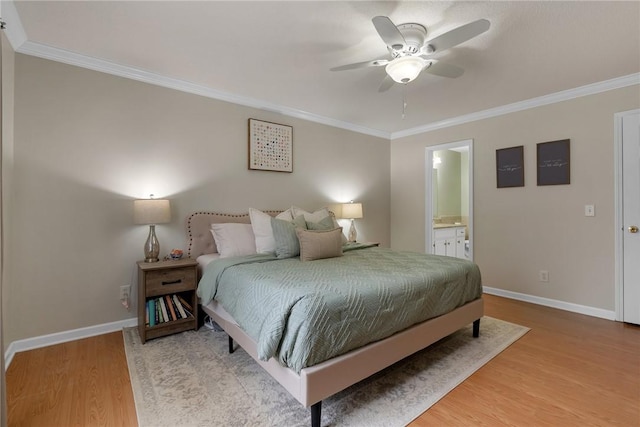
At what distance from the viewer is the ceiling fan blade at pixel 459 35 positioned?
1.67 metres

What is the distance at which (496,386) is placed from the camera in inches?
75.0

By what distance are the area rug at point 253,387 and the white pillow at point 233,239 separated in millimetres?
784

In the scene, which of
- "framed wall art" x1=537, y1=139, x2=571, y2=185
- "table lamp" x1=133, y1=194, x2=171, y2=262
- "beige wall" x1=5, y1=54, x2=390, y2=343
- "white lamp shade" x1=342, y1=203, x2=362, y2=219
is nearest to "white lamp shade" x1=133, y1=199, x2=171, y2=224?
"table lamp" x1=133, y1=194, x2=171, y2=262

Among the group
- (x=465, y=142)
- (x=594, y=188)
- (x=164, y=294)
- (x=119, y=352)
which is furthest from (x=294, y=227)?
(x=594, y=188)

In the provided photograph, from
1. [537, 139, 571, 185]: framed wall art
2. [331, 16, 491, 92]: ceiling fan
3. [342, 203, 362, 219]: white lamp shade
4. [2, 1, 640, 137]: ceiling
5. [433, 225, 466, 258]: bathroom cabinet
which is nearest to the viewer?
[331, 16, 491, 92]: ceiling fan

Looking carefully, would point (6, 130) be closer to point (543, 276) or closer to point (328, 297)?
point (328, 297)

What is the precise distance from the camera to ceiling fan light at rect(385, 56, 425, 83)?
2.09 metres

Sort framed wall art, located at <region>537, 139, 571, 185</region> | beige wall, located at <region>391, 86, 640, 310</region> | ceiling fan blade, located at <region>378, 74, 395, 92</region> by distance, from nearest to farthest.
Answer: ceiling fan blade, located at <region>378, 74, 395, 92</region>
beige wall, located at <region>391, 86, 640, 310</region>
framed wall art, located at <region>537, 139, 571, 185</region>

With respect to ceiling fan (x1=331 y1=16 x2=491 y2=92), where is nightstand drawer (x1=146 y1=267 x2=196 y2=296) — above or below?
below

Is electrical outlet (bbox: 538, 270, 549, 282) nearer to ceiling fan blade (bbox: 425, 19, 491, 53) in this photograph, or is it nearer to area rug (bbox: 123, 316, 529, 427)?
area rug (bbox: 123, 316, 529, 427)

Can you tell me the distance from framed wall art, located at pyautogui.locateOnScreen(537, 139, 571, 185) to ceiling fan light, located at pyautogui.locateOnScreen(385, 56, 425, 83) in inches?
90.3

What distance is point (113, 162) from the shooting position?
269cm

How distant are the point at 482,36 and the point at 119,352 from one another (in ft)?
12.1

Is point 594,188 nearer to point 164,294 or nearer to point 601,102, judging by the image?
point 601,102
